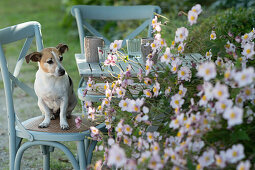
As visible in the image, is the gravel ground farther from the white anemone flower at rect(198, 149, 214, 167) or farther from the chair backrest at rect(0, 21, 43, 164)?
the white anemone flower at rect(198, 149, 214, 167)

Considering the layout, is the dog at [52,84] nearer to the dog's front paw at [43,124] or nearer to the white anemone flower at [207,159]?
the dog's front paw at [43,124]

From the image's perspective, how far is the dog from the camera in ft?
7.45

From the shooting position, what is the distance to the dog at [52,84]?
2271 millimetres

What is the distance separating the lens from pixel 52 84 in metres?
2.30

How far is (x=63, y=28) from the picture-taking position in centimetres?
932

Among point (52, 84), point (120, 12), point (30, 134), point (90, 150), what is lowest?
point (90, 150)

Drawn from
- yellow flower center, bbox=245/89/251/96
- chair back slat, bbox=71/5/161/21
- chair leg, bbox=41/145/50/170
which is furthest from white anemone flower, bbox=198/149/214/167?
chair back slat, bbox=71/5/161/21

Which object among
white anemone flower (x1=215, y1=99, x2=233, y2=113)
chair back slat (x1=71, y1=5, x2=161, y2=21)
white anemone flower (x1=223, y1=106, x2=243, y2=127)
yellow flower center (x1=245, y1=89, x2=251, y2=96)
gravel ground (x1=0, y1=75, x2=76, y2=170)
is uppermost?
chair back slat (x1=71, y1=5, x2=161, y2=21)

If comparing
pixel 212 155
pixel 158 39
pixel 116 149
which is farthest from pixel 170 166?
pixel 158 39

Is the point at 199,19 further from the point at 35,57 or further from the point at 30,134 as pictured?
the point at 30,134

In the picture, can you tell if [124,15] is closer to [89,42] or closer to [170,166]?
[89,42]

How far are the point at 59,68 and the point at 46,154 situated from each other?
74 cm

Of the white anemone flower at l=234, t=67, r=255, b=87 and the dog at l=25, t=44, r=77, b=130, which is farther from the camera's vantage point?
the dog at l=25, t=44, r=77, b=130

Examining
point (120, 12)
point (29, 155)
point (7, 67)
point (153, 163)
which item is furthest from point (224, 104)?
point (29, 155)
